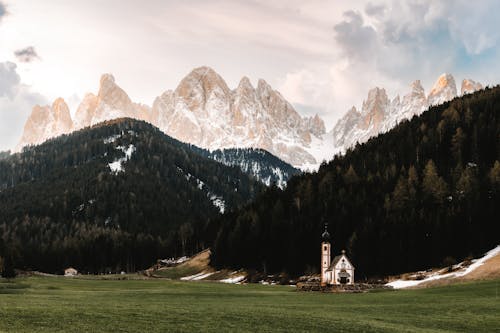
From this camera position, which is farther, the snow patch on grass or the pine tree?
the pine tree

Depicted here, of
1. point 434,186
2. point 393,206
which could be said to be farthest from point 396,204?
point 434,186

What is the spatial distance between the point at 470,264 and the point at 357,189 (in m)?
47.1

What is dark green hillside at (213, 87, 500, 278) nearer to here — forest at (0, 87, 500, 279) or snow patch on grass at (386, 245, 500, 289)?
forest at (0, 87, 500, 279)

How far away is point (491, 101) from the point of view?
5856 inches

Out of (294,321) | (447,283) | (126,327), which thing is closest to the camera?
(126,327)

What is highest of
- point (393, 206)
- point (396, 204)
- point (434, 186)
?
point (434, 186)

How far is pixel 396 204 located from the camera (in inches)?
4323

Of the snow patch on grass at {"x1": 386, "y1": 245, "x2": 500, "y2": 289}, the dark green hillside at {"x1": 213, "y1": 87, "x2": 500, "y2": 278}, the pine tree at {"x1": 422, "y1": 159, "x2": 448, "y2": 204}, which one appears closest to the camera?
the snow patch on grass at {"x1": 386, "y1": 245, "x2": 500, "y2": 289}

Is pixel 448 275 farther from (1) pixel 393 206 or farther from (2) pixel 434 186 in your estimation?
(2) pixel 434 186

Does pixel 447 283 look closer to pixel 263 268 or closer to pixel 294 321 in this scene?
pixel 294 321

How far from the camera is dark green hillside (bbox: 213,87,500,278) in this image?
3745 inches

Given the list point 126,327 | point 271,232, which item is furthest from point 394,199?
point 126,327

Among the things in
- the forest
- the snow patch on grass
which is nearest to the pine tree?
the forest

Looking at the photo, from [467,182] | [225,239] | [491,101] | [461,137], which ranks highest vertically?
[491,101]
